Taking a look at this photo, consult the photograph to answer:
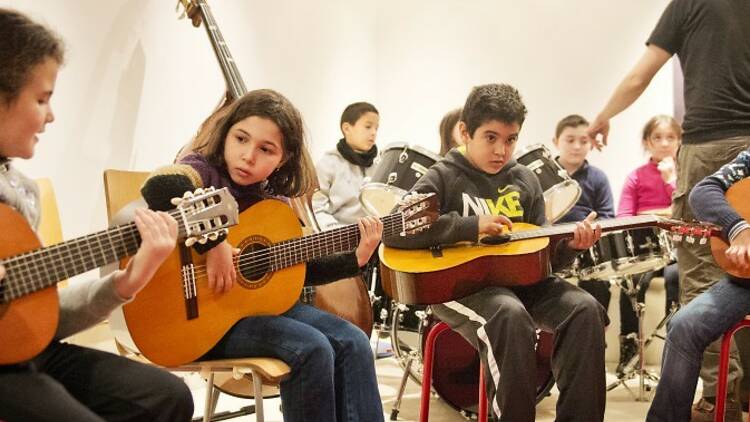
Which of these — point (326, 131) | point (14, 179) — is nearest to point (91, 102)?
point (14, 179)

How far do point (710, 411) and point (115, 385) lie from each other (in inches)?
91.5

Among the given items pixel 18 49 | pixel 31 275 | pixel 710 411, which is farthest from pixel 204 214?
pixel 710 411

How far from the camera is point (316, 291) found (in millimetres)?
2863

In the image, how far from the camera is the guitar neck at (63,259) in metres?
1.59

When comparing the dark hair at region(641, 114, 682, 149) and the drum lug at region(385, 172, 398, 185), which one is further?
the dark hair at region(641, 114, 682, 149)

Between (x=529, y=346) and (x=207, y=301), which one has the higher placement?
(x=207, y=301)

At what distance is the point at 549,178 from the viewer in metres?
3.50

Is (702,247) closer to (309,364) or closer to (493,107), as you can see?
(493,107)

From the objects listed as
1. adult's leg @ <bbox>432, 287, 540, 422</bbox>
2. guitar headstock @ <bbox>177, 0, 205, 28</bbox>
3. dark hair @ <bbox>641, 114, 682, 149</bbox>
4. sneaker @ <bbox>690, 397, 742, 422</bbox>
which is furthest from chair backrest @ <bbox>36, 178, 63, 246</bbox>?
dark hair @ <bbox>641, 114, 682, 149</bbox>

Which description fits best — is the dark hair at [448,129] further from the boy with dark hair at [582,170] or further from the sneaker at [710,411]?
the sneaker at [710,411]

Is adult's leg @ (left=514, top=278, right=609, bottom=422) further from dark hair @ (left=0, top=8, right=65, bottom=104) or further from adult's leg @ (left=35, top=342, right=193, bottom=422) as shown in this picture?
dark hair @ (left=0, top=8, right=65, bottom=104)

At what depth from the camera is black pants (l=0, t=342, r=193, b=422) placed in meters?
1.62

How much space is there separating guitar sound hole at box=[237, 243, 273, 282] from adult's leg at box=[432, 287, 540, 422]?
2.30 ft

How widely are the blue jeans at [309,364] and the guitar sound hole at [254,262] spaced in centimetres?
13
